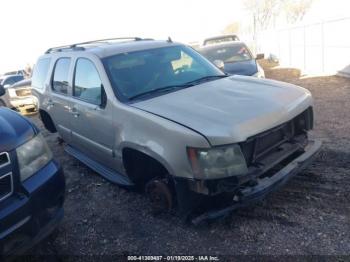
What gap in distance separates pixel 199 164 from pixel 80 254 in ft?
4.91

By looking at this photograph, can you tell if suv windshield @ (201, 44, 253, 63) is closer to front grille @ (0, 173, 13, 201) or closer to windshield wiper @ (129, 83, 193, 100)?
windshield wiper @ (129, 83, 193, 100)

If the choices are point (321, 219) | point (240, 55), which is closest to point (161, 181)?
point (321, 219)

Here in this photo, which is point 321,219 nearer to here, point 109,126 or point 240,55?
point 109,126

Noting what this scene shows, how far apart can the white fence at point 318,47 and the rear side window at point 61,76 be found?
28.8 feet

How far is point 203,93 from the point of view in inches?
143

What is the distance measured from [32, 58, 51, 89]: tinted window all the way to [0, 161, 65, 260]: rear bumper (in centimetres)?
323

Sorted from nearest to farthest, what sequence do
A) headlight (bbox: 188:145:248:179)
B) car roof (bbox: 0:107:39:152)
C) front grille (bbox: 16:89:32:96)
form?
car roof (bbox: 0:107:39:152)
headlight (bbox: 188:145:248:179)
front grille (bbox: 16:89:32:96)

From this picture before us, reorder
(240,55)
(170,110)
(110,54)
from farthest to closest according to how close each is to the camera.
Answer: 1. (240,55)
2. (110,54)
3. (170,110)

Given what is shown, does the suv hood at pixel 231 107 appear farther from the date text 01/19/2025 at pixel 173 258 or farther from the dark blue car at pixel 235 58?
the dark blue car at pixel 235 58

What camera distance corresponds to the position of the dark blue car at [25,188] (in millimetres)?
2535

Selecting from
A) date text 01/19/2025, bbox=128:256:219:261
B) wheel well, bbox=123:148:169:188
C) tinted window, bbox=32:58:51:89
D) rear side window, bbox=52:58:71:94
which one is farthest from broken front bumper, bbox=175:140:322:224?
tinted window, bbox=32:58:51:89

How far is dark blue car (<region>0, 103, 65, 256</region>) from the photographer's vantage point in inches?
99.8

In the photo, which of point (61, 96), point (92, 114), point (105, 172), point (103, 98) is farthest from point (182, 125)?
point (61, 96)

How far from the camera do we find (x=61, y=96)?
5.00 m
